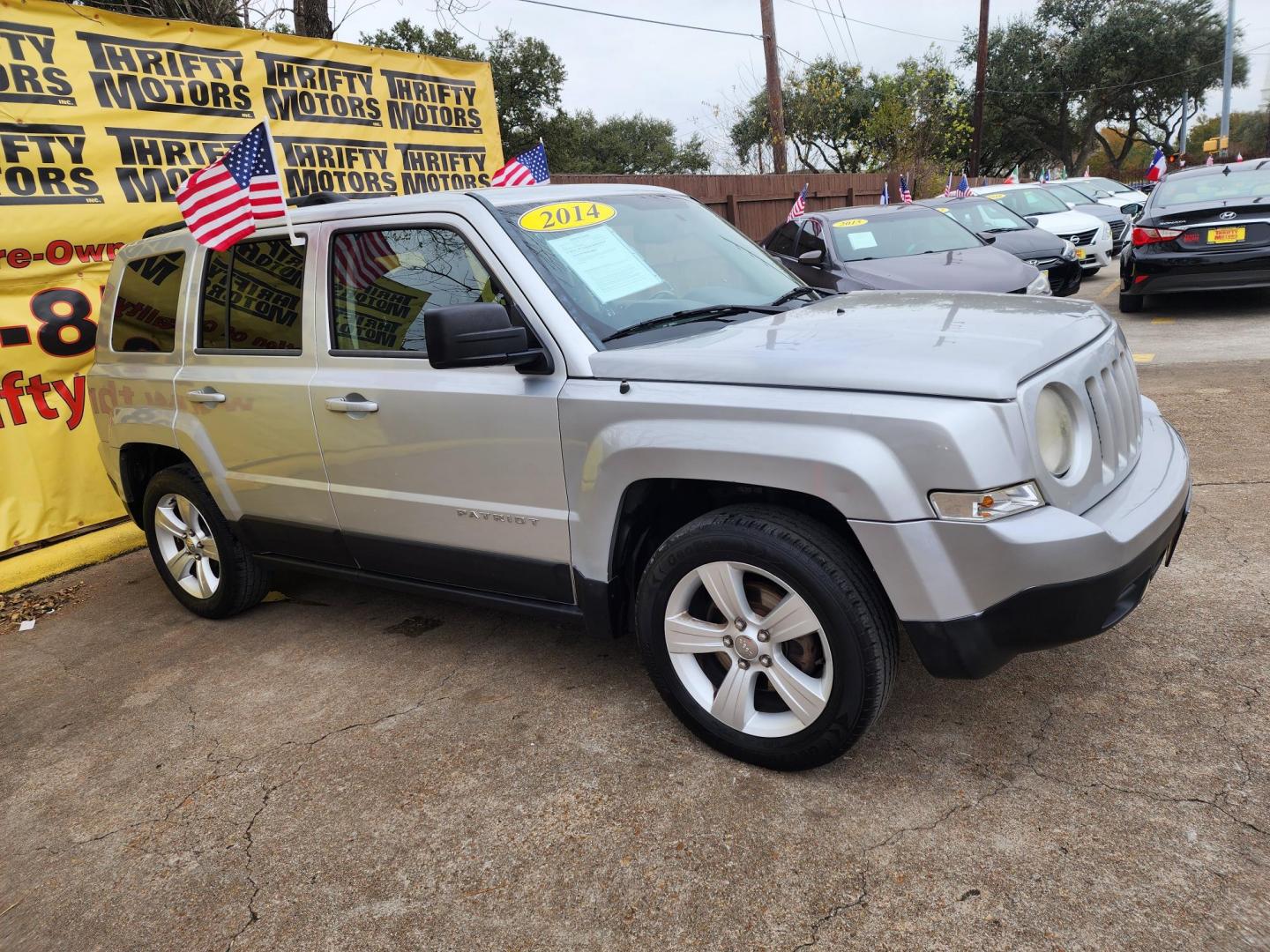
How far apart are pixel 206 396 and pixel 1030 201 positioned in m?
14.8

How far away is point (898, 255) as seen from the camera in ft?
28.8

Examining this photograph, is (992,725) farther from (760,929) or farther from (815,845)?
(760,929)

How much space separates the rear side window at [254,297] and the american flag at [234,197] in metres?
0.09

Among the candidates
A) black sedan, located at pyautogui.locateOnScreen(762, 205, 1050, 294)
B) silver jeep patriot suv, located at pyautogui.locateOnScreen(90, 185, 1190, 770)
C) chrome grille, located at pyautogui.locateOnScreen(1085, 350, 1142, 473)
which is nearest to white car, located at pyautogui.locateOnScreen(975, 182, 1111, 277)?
black sedan, located at pyautogui.locateOnScreen(762, 205, 1050, 294)

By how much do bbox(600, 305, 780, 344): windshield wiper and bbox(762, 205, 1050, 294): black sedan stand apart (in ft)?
14.4

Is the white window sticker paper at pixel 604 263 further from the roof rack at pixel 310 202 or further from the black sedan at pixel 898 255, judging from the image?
the black sedan at pixel 898 255

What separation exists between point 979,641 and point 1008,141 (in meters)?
51.2

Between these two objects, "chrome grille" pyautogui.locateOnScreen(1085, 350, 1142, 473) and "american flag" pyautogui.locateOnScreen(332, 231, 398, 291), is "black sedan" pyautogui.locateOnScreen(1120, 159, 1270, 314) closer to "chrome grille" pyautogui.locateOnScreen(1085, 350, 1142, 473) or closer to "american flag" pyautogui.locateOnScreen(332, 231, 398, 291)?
"chrome grille" pyautogui.locateOnScreen(1085, 350, 1142, 473)

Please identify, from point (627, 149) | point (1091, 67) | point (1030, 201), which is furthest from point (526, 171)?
point (1091, 67)

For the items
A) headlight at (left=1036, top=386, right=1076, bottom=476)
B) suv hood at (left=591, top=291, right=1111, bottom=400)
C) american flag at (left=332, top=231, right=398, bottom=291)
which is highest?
american flag at (left=332, top=231, right=398, bottom=291)

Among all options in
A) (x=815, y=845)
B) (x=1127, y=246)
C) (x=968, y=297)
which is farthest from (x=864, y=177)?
(x=815, y=845)

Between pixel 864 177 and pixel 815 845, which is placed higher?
pixel 864 177

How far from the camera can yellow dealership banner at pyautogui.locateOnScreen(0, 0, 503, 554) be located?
578cm

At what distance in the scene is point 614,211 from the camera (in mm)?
3637
